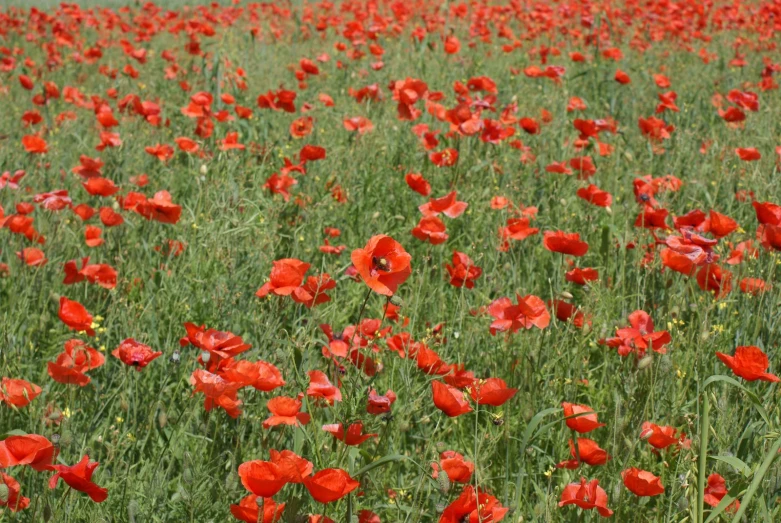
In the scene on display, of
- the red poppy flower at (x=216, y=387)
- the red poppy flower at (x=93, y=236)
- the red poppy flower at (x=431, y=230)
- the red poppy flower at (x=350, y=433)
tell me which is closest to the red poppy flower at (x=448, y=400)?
the red poppy flower at (x=350, y=433)

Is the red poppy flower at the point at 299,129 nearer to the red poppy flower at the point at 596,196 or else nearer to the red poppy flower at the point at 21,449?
the red poppy flower at the point at 596,196

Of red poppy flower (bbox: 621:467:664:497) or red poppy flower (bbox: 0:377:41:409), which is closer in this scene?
red poppy flower (bbox: 621:467:664:497)

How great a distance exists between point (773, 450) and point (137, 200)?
83.0 inches

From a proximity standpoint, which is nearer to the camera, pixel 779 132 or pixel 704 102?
pixel 779 132

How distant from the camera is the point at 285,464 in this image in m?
1.39

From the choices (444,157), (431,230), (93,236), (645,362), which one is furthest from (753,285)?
(93,236)

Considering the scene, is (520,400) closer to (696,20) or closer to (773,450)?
(773,450)

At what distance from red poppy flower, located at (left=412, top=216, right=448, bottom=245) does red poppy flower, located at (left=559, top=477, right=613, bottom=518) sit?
103 cm

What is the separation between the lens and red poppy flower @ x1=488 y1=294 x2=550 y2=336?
2082 millimetres

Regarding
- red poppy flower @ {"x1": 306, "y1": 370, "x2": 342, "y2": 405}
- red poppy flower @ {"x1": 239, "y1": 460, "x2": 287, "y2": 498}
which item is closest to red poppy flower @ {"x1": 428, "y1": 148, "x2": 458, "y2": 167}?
red poppy flower @ {"x1": 306, "y1": 370, "x2": 342, "y2": 405}

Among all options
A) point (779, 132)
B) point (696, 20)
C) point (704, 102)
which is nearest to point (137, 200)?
point (779, 132)

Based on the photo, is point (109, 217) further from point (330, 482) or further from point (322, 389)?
point (330, 482)

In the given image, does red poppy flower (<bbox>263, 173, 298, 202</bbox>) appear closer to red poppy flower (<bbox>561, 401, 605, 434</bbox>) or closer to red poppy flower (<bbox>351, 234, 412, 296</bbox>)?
red poppy flower (<bbox>351, 234, 412, 296</bbox>)

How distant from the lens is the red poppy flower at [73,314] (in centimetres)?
206
